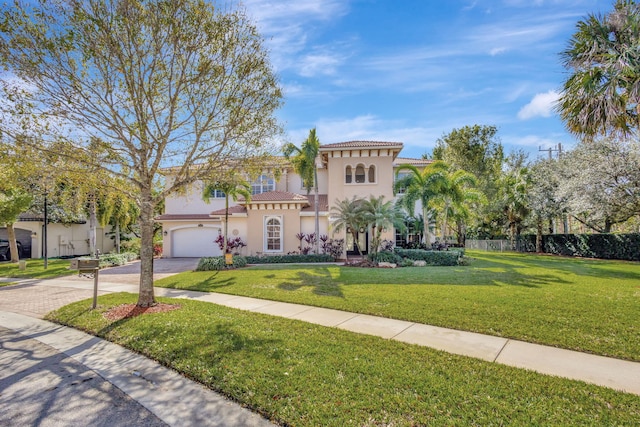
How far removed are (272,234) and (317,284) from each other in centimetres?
1076

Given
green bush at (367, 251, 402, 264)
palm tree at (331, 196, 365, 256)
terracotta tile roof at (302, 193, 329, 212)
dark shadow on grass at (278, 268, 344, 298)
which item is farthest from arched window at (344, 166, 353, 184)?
dark shadow on grass at (278, 268, 344, 298)

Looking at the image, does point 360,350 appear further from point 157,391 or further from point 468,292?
point 468,292

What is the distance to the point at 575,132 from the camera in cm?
1294

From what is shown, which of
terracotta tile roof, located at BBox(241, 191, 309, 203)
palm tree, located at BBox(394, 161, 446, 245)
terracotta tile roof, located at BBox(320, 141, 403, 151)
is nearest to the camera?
palm tree, located at BBox(394, 161, 446, 245)

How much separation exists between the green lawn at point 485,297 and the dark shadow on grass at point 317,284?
0.03 m

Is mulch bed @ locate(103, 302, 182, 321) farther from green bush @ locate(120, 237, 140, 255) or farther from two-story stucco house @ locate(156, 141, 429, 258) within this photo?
green bush @ locate(120, 237, 140, 255)

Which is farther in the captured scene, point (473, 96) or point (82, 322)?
point (473, 96)

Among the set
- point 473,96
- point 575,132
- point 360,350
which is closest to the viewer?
point 360,350

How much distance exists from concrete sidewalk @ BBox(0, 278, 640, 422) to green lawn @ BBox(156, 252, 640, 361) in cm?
37

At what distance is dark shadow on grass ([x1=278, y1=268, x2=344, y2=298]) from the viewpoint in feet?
35.2

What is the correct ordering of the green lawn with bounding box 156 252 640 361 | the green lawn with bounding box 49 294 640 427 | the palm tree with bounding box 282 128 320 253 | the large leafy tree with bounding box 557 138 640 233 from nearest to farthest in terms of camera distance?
the green lawn with bounding box 49 294 640 427 < the green lawn with bounding box 156 252 640 361 < the large leafy tree with bounding box 557 138 640 233 < the palm tree with bounding box 282 128 320 253

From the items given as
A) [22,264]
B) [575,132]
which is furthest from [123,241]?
[575,132]

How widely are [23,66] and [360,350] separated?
33.4 feet

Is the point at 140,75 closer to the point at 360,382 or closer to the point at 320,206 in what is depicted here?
the point at 360,382
